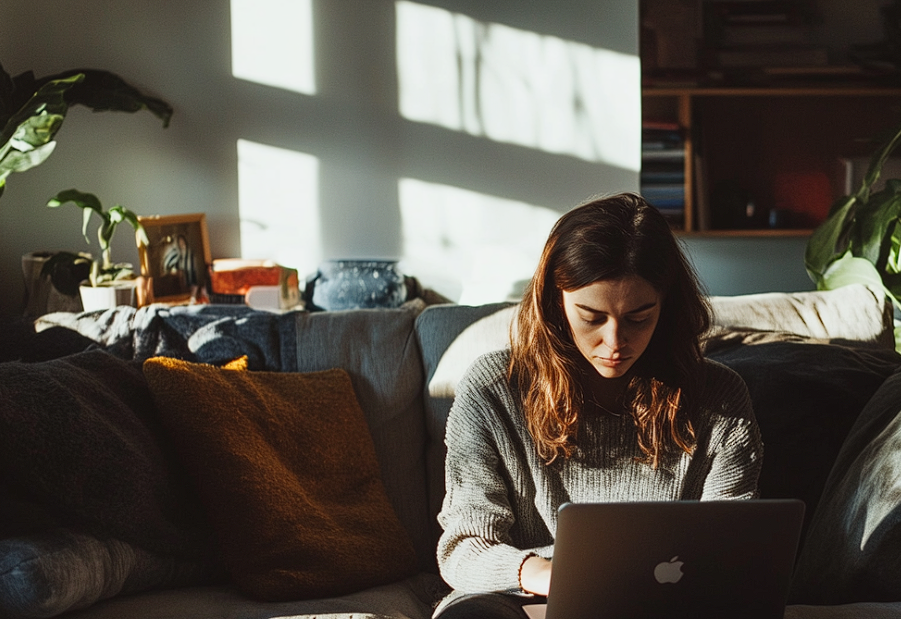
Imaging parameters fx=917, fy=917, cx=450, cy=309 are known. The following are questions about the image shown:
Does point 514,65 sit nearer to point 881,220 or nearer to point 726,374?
point 881,220

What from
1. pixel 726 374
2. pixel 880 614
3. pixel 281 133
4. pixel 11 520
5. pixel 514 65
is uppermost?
pixel 514 65

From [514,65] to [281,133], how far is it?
807 mm

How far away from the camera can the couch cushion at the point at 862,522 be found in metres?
1.42

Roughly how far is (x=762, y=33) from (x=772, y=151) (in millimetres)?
452

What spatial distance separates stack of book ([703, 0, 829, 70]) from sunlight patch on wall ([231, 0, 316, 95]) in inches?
60.0

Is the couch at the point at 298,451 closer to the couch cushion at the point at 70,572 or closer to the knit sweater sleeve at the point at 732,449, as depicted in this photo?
the couch cushion at the point at 70,572

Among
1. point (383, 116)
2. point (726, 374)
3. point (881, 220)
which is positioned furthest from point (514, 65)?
point (726, 374)

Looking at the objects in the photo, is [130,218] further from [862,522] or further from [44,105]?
[862,522]

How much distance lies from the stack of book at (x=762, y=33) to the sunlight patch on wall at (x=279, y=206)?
5.30ft

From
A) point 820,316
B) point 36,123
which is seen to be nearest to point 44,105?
point 36,123

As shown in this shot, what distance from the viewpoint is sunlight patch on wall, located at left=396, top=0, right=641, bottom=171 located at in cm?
304

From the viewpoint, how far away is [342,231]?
10.1ft

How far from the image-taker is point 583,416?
149cm

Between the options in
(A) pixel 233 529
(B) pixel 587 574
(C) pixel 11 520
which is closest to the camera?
(B) pixel 587 574
